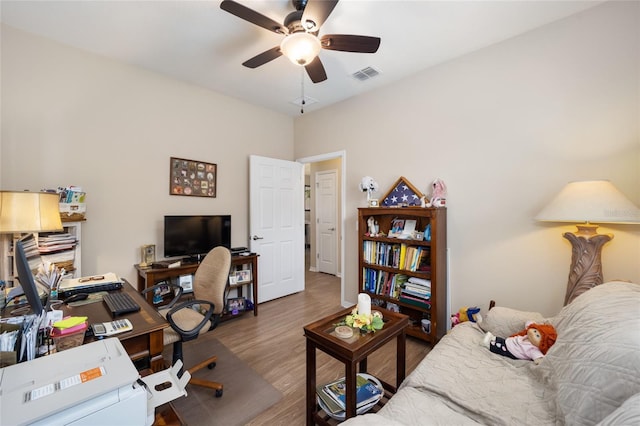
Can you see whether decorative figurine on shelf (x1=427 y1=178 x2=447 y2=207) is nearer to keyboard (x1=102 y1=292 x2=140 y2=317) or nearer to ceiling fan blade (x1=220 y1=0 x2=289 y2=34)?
ceiling fan blade (x1=220 y1=0 x2=289 y2=34)

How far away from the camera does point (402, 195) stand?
9.58 feet

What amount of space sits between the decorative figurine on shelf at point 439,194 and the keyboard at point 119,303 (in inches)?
99.3

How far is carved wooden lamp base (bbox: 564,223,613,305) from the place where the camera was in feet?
5.81

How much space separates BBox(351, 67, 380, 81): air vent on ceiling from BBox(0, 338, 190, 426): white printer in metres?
3.00

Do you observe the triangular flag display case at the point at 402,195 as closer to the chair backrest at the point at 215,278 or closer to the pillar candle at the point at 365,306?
the pillar candle at the point at 365,306

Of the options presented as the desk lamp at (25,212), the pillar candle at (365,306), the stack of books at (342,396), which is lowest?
the stack of books at (342,396)

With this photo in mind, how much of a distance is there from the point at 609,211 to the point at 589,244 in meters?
0.32

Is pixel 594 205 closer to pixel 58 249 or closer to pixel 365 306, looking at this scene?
pixel 365 306

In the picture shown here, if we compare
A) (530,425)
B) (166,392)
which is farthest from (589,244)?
(166,392)

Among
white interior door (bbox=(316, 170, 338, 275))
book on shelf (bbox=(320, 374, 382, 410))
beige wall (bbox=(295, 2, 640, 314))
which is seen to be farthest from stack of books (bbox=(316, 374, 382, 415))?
white interior door (bbox=(316, 170, 338, 275))

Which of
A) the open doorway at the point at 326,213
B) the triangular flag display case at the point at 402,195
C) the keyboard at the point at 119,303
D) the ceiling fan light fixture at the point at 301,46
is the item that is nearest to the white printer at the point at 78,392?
the keyboard at the point at 119,303

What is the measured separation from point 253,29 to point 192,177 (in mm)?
1804

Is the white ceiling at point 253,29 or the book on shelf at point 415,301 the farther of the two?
the book on shelf at point 415,301

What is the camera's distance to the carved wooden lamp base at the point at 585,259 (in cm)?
177
